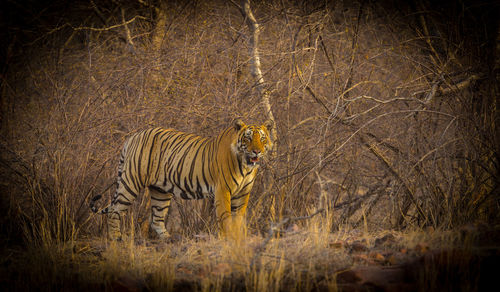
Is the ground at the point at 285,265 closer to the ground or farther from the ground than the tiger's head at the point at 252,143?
closer to the ground

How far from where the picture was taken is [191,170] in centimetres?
614

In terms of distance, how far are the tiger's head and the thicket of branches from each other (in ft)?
2.07

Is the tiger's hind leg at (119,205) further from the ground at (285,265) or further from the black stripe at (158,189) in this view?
the ground at (285,265)

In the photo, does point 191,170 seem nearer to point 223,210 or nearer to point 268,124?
point 223,210

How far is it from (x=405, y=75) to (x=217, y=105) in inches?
110

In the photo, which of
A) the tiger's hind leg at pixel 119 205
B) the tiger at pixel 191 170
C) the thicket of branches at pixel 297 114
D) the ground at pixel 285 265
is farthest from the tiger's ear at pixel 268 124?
the tiger's hind leg at pixel 119 205

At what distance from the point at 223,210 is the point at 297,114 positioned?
220cm

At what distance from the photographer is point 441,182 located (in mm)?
6055

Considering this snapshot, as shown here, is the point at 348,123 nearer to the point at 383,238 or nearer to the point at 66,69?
the point at 383,238

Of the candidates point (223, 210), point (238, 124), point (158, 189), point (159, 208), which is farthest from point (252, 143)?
point (159, 208)

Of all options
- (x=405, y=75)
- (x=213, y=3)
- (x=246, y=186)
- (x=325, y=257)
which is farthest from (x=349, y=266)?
(x=213, y=3)

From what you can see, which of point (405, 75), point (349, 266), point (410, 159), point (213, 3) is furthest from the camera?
point (213, 3)

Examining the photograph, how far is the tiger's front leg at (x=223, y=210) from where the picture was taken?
220 inches

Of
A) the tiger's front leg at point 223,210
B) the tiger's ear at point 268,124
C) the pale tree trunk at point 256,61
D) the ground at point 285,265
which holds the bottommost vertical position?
the ground at point 285,265
